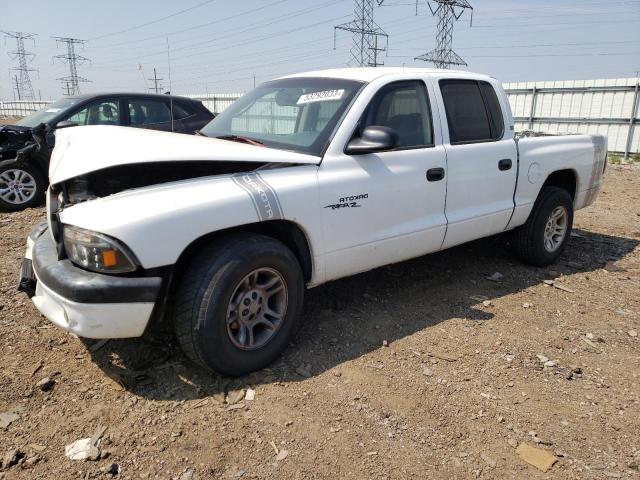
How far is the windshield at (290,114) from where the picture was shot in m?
3.50

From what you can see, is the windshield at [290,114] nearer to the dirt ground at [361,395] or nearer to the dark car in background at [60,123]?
the dirt ground at [361,395]

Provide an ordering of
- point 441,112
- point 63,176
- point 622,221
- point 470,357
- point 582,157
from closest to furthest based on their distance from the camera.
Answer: point 63,176
point 470,357
point 441,112
point 582,157
point 622,221

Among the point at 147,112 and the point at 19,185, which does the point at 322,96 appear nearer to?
the point at 147,112

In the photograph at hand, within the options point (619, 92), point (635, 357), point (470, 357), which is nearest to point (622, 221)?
point (635, 357)

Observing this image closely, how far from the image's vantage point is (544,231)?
5078 millimetres

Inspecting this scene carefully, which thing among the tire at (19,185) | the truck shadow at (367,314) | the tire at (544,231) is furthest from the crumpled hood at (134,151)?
the tire at (19,185)

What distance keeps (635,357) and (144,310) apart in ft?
10.7

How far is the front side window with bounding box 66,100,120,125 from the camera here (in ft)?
24.5

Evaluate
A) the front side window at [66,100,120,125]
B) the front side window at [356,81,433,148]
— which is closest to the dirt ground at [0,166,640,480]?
the front side window at [356,81,433,148]

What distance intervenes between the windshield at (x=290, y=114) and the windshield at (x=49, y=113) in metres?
4.44

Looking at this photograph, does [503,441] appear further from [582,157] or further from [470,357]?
[582,157]

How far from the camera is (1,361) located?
3.20m

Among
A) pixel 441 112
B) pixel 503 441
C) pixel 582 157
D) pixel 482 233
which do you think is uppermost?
pixel 441 112

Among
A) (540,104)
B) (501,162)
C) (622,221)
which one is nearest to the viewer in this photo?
(501,162)
